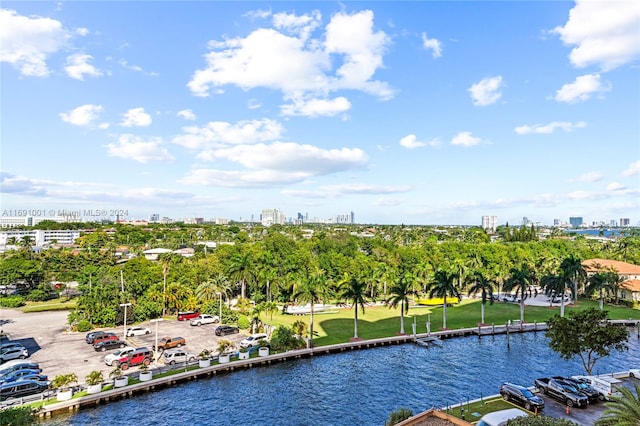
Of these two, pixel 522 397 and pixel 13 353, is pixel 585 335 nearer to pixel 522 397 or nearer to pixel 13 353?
pixel 522 397

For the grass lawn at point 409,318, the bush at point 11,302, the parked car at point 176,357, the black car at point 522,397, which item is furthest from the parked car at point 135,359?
the bush at point 11,302

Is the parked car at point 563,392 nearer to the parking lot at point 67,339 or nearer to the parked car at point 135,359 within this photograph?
the parking lot at point 67,339

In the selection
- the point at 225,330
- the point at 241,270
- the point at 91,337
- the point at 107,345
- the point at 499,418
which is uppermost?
the point at 241,270

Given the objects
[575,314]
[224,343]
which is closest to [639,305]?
[575,314]

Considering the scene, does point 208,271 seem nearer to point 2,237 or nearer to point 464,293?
point 464,293

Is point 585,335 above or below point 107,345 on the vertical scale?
above

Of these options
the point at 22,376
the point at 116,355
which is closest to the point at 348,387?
the point at 116,355

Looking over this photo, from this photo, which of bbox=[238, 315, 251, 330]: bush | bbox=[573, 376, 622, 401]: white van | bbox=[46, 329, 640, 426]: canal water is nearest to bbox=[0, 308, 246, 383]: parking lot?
bbox=[238, 315, 251, 330]: bush
